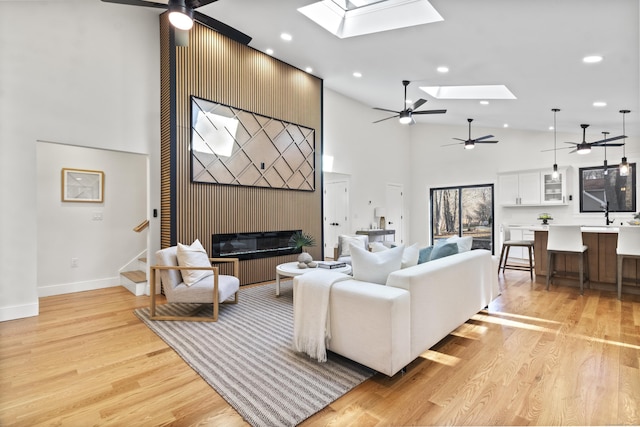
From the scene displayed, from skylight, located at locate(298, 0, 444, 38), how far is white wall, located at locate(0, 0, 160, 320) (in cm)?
249

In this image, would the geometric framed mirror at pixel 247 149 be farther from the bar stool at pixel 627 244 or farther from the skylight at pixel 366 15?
the bar stool at pixel 627 244

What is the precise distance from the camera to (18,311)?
3439 mm

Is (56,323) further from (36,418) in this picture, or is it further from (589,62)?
(589,62)

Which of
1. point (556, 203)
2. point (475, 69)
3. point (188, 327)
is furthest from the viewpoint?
point (556, 203)

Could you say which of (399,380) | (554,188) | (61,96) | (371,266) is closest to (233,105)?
(61,96)

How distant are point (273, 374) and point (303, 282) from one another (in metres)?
0.69

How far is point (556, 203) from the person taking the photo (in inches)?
280

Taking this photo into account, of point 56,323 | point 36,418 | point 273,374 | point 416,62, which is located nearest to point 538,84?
point 416,62

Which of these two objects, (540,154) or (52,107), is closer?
(52,107)

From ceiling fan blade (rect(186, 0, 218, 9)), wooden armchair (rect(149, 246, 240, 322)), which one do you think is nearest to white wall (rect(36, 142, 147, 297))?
wooden armchair (rect(149, 246, 240, 322))

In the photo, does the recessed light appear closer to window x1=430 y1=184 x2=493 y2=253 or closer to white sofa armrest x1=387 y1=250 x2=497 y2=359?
white sofa armrest x1=387 y1=250 x2=497 y2=359

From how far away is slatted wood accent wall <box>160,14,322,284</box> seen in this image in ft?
14.7

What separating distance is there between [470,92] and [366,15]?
253cm

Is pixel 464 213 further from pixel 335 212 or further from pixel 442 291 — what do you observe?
pixel 442 291
